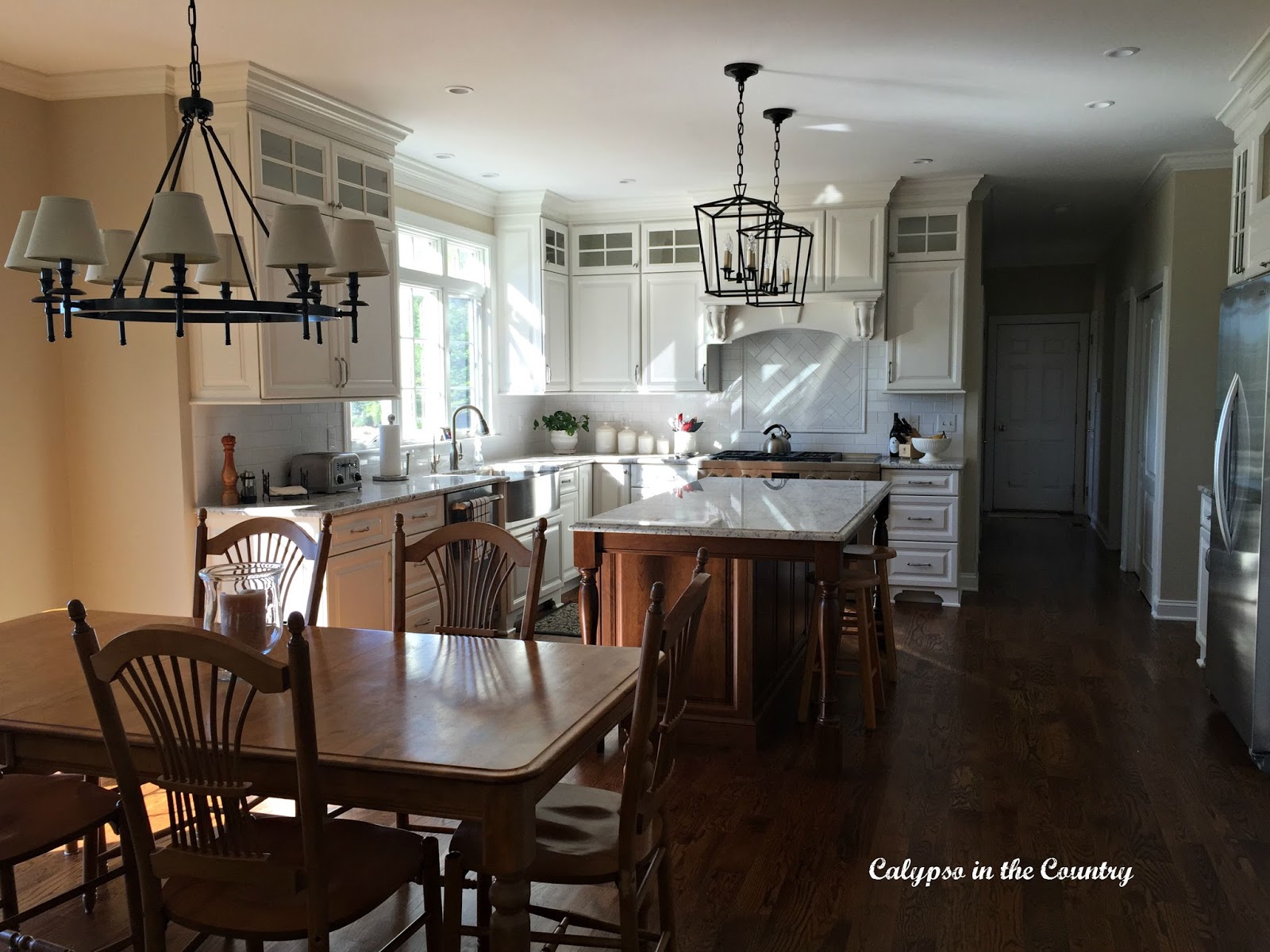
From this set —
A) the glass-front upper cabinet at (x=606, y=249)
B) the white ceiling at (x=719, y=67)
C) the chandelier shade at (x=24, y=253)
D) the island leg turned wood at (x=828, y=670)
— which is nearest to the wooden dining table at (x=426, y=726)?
the chandelier shade at (x=24, y=253)

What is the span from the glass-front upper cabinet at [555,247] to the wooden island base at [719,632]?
3519 mm

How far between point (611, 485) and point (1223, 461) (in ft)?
12.9

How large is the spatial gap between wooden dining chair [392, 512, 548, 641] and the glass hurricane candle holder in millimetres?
668

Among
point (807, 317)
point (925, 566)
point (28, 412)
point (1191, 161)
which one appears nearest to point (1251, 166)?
point (1191, 161)

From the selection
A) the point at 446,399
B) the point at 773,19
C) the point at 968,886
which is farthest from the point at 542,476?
the point at 968,886

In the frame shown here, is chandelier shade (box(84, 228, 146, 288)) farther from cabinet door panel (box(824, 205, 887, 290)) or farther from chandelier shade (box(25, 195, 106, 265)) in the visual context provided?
cabinet door panel (box(824, 205, 887, 290))

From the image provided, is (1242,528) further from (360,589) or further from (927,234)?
(360,589)

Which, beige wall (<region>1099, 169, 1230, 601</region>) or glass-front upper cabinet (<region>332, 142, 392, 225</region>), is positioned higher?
A: glass-front upper cabinet (<region>332, 142, 392, 225</region>)

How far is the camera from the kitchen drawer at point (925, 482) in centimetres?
643

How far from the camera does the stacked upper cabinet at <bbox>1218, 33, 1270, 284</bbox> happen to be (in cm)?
426

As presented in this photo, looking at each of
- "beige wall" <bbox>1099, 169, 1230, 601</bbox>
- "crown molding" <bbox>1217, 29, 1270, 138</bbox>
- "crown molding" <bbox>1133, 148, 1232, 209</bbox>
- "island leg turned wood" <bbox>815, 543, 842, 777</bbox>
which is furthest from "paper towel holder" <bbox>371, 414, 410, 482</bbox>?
"crown molding" <bbox>1133, 148, 1232, 209</bbox>

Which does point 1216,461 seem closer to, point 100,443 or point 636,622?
point 636,622

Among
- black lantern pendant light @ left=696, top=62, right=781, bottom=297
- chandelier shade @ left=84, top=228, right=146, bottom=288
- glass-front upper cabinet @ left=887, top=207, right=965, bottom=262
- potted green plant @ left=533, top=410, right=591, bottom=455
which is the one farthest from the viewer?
potted green plant @ left=533, top=410, right=591, bottom=455

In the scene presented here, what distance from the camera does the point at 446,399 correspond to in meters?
6.53
